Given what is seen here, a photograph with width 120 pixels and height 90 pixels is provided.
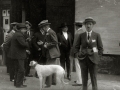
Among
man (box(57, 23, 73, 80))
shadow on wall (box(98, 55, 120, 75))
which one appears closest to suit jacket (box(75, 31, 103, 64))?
man (box(57, 23, 73, 80))

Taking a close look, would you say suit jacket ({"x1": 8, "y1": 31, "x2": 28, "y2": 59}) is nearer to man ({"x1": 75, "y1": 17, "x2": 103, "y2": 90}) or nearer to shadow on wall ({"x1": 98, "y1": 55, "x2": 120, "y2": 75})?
man ({"x1": 75, "y1": 17, "x2": 103, "y2": 90})

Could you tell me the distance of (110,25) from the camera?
11.8 metres

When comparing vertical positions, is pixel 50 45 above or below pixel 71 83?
above

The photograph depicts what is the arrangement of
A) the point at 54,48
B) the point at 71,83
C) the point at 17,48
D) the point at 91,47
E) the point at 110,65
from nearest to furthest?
the point at 91,47
the point at 17,48
the point at 54,48
the point at 71,83
the point at 110,65

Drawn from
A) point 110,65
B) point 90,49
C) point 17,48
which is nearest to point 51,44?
point 17,48

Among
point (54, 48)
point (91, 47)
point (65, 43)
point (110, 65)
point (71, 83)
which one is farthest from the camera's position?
point (110, 65)

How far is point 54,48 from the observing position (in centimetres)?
959

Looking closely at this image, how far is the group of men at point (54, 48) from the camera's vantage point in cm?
791

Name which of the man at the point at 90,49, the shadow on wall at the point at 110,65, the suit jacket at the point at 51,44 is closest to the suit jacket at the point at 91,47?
the man at the point at 90,49

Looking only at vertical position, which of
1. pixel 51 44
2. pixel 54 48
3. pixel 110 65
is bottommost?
pixel 110 65

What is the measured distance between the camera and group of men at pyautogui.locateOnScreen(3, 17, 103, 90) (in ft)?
25.9

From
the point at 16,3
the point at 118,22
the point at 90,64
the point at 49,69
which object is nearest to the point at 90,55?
the point at 90,64

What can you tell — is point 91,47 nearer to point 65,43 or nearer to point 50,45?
point 50,45

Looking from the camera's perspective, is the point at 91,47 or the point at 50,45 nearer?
the point at 91,47
